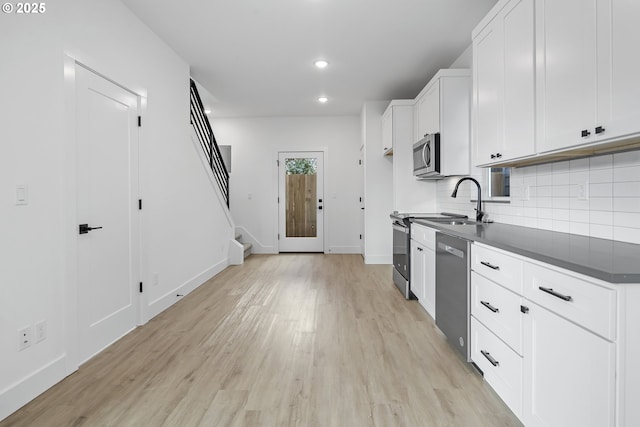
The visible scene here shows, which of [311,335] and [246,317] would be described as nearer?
[311,335]

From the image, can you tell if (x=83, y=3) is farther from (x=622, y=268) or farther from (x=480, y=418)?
(x=480, y=418)

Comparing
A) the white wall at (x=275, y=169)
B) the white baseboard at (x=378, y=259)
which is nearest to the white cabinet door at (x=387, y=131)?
the white wall at (x=275, y=169)

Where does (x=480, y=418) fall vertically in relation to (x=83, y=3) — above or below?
below

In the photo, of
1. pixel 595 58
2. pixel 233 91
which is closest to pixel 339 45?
pixel 233 91

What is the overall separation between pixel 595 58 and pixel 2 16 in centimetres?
293

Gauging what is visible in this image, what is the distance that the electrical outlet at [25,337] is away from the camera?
1.79 metres

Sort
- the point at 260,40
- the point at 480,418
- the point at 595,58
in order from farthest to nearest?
the point at 260,40, the point at 480,418, the point at 595,58

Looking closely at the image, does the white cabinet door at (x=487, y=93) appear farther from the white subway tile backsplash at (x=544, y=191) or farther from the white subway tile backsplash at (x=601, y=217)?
the white subway tile backsplash at (x=601, y=217)

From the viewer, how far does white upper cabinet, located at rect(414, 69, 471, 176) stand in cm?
343

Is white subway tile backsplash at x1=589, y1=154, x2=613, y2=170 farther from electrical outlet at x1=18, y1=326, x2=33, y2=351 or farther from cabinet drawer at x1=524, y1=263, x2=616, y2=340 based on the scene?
electrical outlet at x1=18, y1=326, x2=33, y2=351

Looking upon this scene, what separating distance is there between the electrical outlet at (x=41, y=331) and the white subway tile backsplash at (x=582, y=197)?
3.22 metres

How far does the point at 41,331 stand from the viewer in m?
1.92

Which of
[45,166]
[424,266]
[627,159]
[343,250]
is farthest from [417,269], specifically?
[343,250]

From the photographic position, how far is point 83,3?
2.28m
